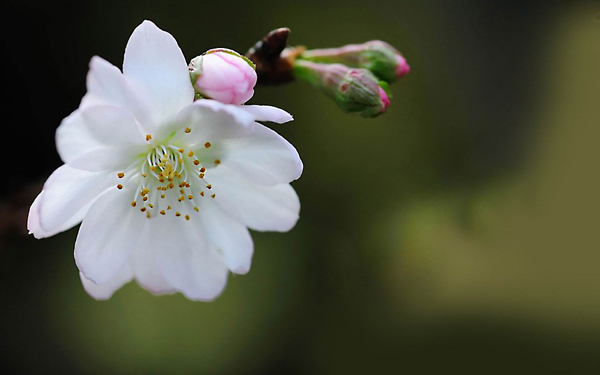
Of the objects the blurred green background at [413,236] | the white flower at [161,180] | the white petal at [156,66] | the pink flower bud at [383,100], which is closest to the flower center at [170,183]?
the white flower at [161,180]

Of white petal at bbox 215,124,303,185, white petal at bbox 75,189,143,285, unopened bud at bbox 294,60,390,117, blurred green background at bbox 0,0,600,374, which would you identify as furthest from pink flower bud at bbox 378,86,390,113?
blurred green background at bbox 0,0,600,374

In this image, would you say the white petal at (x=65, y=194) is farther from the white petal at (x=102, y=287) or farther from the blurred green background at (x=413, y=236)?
the blurred green background at (x=413, y=236)

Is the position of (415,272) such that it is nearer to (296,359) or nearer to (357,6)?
(296,359)

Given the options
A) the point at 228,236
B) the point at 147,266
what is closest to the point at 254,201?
the point at 228,236

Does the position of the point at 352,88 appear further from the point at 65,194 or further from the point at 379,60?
the point at 65,194

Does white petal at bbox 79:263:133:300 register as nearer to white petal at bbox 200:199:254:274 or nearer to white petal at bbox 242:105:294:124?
white petal at bbox 200:199:254:274

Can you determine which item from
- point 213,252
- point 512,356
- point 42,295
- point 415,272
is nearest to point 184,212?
point 213,252
